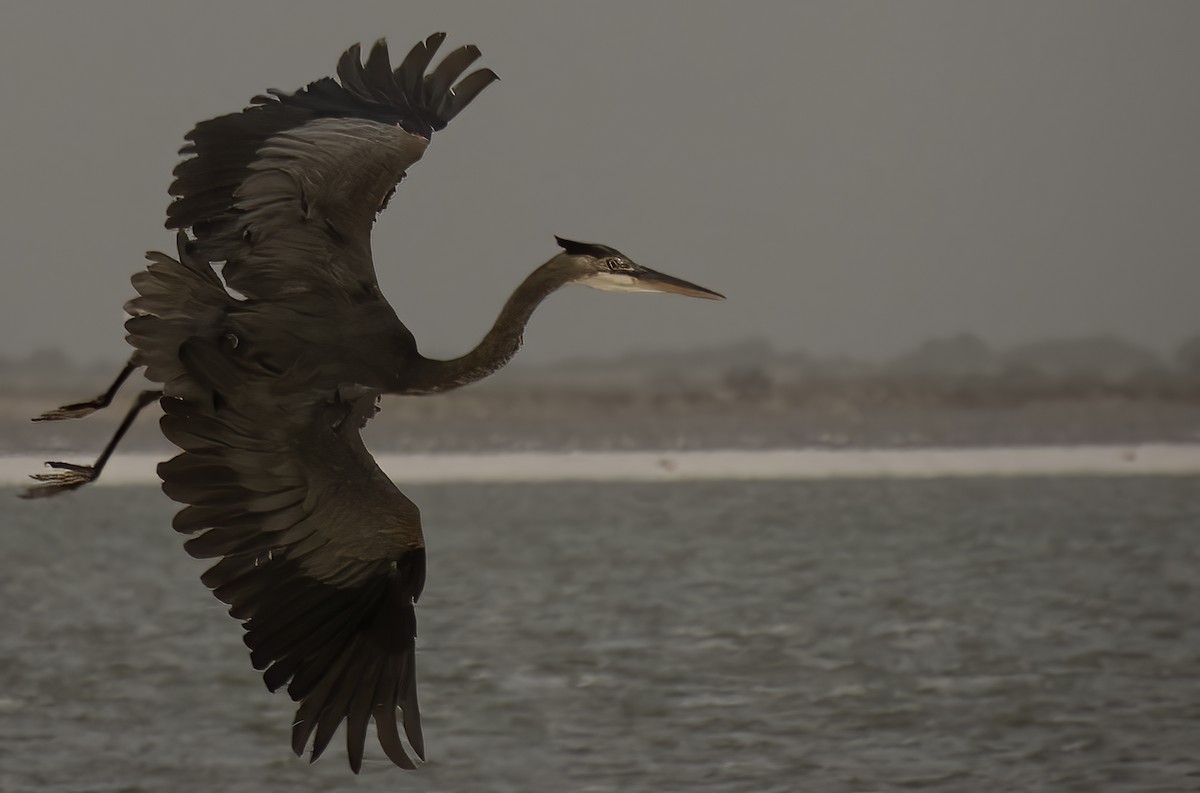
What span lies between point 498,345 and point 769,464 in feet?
66.0

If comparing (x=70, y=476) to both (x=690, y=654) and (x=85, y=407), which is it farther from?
(x=690, y=654)

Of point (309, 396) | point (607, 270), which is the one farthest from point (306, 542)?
point (607, 270)

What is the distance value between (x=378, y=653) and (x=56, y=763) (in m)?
6.31

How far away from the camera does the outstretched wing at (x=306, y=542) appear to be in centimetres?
601

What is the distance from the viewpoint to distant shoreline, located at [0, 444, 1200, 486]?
25359 millimetres

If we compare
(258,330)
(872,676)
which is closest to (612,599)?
(872,676)

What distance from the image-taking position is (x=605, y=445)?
2681 centimetres

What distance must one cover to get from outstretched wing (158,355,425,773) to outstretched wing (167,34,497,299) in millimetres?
414

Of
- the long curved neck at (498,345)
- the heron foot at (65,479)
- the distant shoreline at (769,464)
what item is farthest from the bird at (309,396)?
the distant shoreline at (769,464)

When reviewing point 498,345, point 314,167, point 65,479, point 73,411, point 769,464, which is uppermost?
point 314,167

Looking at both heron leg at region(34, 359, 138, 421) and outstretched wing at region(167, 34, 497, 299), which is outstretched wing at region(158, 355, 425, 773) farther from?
heron leg at region(34, 359, 138, 421)

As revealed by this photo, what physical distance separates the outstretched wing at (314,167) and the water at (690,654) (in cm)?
541

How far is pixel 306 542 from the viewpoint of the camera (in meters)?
6.25

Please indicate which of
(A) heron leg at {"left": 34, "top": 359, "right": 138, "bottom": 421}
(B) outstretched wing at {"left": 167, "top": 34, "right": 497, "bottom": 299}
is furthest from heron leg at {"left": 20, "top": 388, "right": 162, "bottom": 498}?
(B) outstretched wing at {"left": 167, "top": 34, "right": 497, "bottom": 299}
